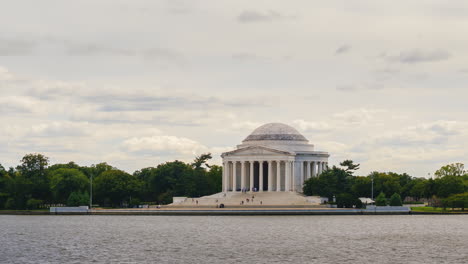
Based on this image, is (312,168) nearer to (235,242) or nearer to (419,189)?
(419,189)

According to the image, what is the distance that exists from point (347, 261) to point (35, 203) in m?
102

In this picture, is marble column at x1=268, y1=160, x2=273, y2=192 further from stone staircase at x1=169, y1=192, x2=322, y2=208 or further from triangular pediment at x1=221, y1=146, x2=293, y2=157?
stone staircase at x1=169, y1=192, x2=322, y2=208

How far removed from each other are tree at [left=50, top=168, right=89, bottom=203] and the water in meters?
39.3

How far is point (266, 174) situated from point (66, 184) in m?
52.8

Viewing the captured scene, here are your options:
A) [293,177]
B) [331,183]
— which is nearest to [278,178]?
[293,177]

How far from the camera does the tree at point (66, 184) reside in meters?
162

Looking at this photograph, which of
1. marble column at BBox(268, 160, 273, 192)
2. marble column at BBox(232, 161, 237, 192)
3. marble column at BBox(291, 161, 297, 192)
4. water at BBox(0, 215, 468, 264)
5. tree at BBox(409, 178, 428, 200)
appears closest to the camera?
water at BBox(0, 215, 468, 264)

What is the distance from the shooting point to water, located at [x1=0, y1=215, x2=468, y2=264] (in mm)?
71312

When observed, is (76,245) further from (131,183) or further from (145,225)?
(131,183)

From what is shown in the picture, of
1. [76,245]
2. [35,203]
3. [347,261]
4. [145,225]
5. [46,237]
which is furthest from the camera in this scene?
[35,203]

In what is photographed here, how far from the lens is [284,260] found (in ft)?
227

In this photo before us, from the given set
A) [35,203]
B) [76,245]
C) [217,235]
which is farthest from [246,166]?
[76,245]

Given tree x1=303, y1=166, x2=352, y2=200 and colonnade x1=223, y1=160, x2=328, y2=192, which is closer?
tree x1=303, y1=166, x2=352, y2=200

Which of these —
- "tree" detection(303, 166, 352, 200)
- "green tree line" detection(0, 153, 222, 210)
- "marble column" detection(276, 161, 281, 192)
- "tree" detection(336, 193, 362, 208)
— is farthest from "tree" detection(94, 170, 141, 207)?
"tree" detection(336, 193, 362, 208)
